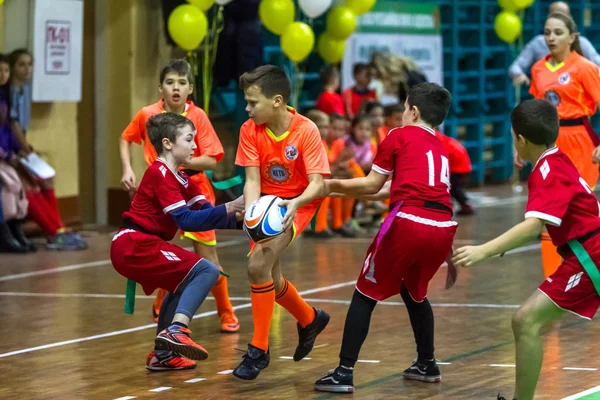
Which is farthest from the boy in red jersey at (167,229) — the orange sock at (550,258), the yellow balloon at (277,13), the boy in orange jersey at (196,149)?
the yellow balloon at (277,13)

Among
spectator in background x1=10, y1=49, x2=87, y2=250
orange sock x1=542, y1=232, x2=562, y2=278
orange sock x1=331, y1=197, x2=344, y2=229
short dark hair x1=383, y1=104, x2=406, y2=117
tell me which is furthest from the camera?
short dark hair x1=383, y1=104, x2=406, y2=117

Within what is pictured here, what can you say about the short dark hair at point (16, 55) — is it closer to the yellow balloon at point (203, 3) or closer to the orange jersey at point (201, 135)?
the yellow balloon at point (203, 3)

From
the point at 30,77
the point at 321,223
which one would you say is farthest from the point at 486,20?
the point at 30,77

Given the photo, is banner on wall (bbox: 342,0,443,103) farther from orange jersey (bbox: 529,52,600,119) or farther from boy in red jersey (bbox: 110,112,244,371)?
boy in red jersey (bbox: 110,112,244,371)

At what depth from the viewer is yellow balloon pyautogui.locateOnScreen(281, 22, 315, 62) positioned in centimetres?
1427

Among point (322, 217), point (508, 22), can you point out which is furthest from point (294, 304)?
point (508, 22)

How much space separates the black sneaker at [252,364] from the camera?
6.78m

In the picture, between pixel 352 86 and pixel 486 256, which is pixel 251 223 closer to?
pixel 486 256

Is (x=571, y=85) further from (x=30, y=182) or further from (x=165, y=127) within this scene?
(x=30, y=182)

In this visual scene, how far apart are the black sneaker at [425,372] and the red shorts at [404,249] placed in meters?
0.50

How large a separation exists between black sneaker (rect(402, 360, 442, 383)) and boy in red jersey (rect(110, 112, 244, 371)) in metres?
1.25

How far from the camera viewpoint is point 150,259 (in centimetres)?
705

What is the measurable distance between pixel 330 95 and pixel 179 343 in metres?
9.43

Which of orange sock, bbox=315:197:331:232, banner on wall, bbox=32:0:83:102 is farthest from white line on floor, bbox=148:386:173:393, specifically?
banner on wall, bbox=32:0:83:102
